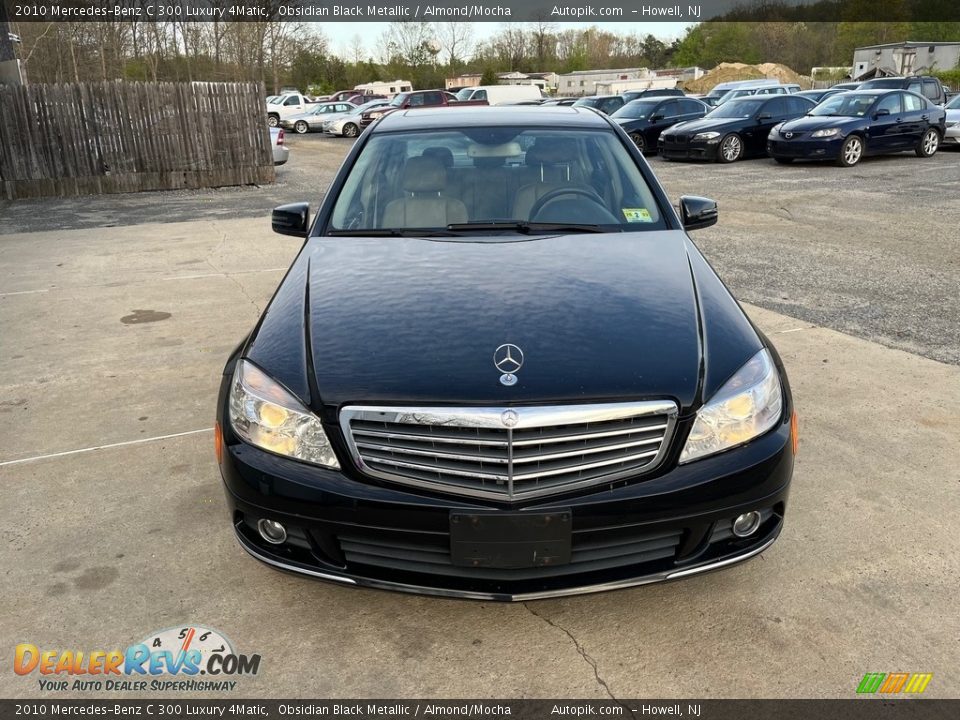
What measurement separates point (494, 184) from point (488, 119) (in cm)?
62

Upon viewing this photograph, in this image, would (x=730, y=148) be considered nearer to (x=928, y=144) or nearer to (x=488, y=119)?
(x=928, y=144)

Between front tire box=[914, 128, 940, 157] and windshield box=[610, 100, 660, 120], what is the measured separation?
20.8ft

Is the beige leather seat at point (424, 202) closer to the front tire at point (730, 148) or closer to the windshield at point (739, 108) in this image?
the front tire at point (730, 148)

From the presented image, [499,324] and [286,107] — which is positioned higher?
[286,107]

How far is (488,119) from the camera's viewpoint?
4191mm

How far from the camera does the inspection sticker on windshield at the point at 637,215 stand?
3.60m

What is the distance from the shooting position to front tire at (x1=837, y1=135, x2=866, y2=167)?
15727 millimetres

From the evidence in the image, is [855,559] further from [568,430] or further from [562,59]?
[562,59]

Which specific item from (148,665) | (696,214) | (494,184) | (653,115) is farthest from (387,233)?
(653,115)

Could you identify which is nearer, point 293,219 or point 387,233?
point 387,233

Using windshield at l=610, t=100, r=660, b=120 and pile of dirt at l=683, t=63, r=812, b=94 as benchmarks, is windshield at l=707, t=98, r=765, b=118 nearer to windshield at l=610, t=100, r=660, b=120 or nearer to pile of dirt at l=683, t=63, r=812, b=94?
windshield at l=610, t=100, r=660, b=120

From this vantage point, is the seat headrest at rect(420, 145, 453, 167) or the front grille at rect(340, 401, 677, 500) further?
the seat headrest at rect(420, 145, 453, 167)

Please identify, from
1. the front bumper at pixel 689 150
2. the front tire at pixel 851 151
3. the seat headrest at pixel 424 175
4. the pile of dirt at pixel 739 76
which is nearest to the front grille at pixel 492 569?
the seat headrest at pixel 424 175

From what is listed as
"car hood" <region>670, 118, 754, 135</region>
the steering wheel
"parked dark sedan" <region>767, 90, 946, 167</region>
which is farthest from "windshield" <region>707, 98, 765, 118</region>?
the steering wheel
